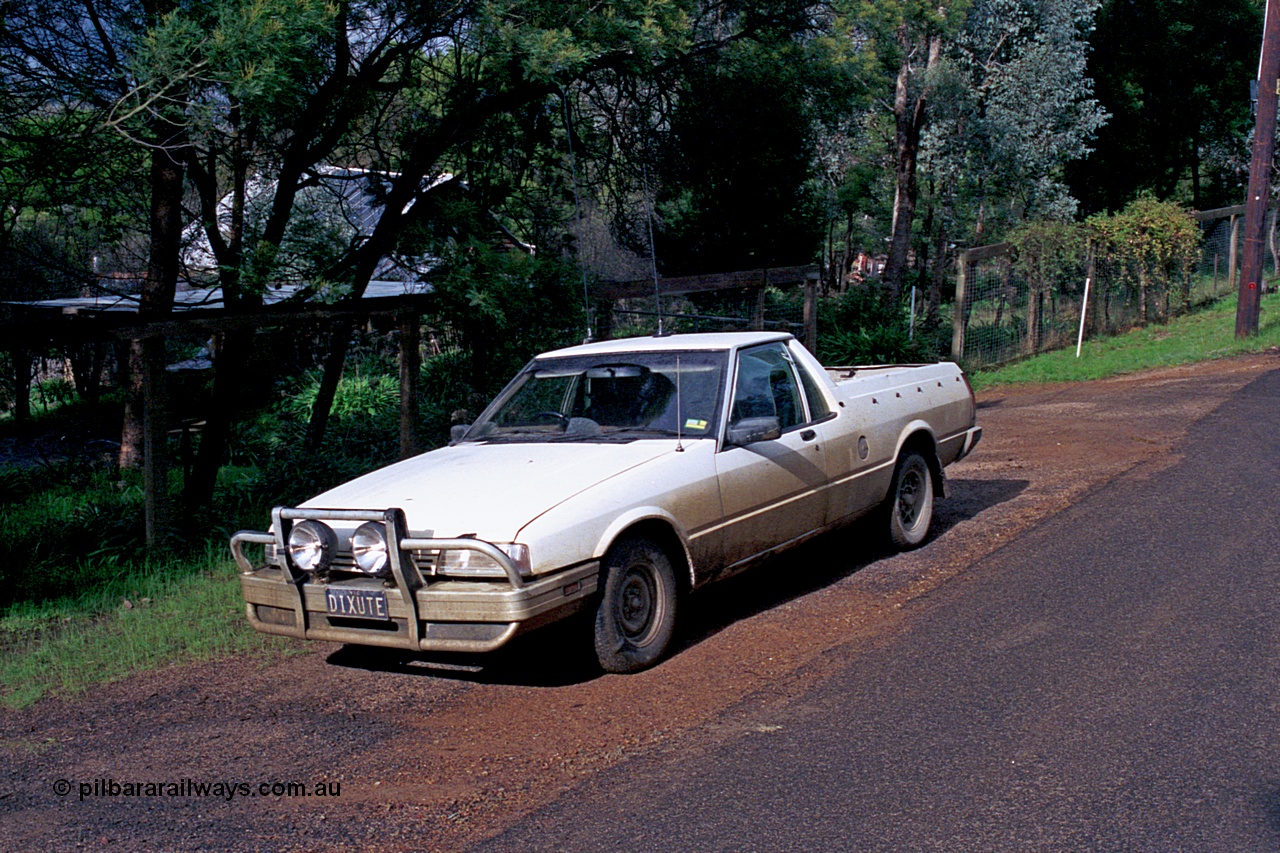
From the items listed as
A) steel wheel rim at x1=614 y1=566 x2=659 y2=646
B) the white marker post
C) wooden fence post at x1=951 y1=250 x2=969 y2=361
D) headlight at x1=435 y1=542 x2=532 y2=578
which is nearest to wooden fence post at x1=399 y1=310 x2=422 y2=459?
steel wheel rim at x1=614 y1=566 x2=659 y2=646

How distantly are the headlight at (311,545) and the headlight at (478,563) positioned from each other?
0.60 metres

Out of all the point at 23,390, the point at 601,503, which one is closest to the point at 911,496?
the point at 601,503

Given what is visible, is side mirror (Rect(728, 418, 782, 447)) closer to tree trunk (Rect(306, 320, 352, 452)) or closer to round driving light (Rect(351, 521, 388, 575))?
round driving light (Rect(351, 521, 388, 575))

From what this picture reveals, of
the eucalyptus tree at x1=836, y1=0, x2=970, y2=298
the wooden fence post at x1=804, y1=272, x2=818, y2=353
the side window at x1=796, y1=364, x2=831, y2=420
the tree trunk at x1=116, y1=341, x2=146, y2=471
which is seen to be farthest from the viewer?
the tree trunk at x1=116, y1=341, x2=146, y2=471

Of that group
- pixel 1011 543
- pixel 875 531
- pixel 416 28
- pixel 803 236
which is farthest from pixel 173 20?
pixel 803 236

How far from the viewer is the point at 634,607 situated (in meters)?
5.70

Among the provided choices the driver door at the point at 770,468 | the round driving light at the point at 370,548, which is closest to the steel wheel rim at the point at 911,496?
the driver door at the point at 770,468

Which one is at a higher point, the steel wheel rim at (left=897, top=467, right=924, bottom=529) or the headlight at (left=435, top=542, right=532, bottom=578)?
the headlight at (left=435, top=542, right=532, bottom=578)

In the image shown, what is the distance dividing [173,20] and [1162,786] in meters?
7.52

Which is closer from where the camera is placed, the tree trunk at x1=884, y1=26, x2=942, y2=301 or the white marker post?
the white marker post

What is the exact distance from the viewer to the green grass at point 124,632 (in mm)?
6215

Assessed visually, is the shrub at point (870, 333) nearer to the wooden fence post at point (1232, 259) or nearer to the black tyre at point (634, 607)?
the wooden fence post at point (1232, 259)

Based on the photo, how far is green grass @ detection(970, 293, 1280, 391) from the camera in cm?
1888

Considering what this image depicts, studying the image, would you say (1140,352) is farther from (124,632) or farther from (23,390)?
(23,390)
